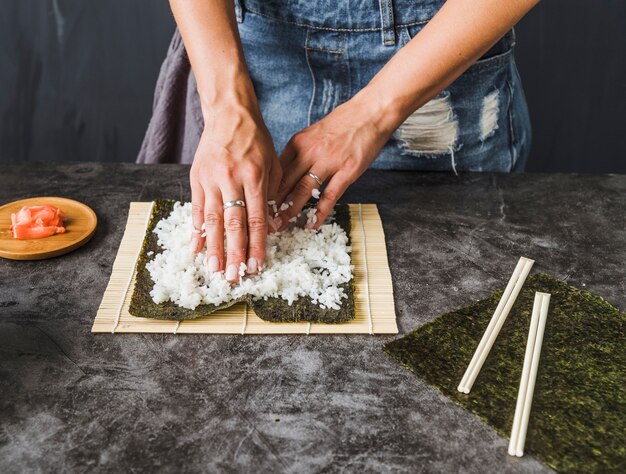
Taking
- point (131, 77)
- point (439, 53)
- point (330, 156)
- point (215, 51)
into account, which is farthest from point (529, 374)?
point (131, 77)

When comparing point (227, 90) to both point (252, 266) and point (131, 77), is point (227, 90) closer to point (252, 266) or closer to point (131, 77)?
point (252, 266)

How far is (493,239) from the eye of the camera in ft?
4.91

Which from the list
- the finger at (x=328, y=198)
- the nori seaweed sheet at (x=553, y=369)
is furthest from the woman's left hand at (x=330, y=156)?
the nori seaweed sheet at (x=553, y=369)

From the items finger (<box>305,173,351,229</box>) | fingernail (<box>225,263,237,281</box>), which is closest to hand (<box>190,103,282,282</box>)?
fingernail (<box>225,263,237,281</box>)

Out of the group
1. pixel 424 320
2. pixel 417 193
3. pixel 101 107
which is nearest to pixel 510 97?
pixel 417 193

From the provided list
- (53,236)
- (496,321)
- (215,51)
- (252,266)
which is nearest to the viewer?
(496,321)

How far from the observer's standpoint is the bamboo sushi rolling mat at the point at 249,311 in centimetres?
120

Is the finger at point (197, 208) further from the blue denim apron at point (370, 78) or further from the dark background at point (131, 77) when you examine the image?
the dark background at point (131, 77)

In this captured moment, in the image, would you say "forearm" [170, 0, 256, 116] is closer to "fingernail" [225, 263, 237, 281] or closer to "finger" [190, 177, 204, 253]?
"finger" [190, 177, 204, 253]

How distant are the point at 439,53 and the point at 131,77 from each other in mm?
1717

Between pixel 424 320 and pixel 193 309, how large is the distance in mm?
443

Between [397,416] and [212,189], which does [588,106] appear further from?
[397,416]

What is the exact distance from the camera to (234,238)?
1.30 meters

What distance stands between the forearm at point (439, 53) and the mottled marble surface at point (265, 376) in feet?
0.90
